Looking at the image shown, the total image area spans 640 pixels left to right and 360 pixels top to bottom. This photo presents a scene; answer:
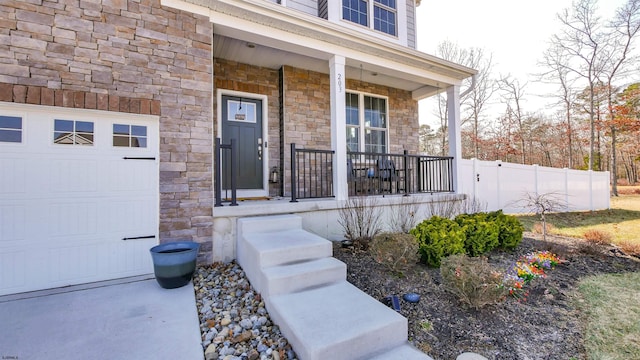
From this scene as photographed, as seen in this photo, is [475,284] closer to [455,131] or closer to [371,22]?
[455,131]

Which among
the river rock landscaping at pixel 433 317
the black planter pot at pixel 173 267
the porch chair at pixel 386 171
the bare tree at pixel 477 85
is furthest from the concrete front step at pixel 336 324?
the bare tree at pixel 477 85

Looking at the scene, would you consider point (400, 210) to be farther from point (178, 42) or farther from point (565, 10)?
point (565, 10)

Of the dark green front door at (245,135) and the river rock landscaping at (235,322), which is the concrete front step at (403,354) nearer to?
the river rock landscaping at (235,322)

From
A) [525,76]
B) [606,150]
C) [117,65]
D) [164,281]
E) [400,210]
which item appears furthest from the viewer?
[606,150]

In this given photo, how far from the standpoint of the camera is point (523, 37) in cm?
1375

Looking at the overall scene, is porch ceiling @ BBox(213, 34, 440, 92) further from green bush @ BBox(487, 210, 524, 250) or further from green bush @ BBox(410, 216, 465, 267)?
green bush @ BBox(487, 210, 524, 250)

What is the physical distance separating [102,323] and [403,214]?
433 cm

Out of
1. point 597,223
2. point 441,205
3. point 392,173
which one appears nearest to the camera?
point 441,205

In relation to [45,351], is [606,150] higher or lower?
higher

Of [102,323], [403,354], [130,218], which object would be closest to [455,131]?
[403,354]

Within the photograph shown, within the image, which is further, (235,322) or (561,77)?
(561,77)

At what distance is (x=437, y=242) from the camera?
3.44 metres

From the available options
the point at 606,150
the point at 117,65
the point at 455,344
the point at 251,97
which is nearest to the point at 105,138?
the point at 117,65

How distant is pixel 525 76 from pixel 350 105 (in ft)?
49.7
